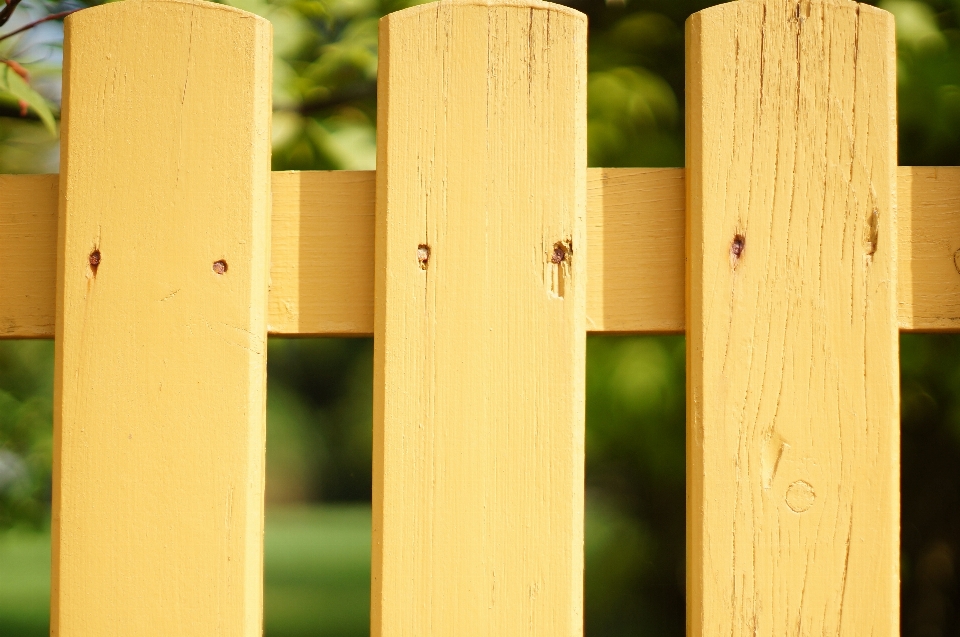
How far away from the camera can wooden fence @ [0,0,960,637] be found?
2.78ft

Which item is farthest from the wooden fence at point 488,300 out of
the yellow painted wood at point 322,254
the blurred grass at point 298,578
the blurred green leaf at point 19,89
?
the blurred grass at point 298,578

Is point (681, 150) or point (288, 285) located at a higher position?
point (681, 150)

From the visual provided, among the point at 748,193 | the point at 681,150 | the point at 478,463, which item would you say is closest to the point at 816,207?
the point at 748,193

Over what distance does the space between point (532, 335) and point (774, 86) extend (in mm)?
381

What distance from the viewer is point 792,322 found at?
0.86 m

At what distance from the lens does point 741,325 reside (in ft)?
2.81

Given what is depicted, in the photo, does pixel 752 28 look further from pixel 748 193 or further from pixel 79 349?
pixel 79 349

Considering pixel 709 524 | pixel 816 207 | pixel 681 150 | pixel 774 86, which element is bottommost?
pixel 709 524

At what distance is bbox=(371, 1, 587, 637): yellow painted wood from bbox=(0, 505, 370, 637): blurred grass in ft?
6.60

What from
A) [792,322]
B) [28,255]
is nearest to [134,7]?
[28,255]

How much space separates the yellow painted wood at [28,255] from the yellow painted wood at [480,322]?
1.29 feet

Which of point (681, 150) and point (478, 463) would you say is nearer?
point (478, 463)

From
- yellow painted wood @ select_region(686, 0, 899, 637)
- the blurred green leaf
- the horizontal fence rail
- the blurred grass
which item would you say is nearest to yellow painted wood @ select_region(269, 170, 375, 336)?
the horizontal fence rail

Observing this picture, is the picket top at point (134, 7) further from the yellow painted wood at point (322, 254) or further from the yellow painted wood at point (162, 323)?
the yellow painted wood at point (322, 254)
